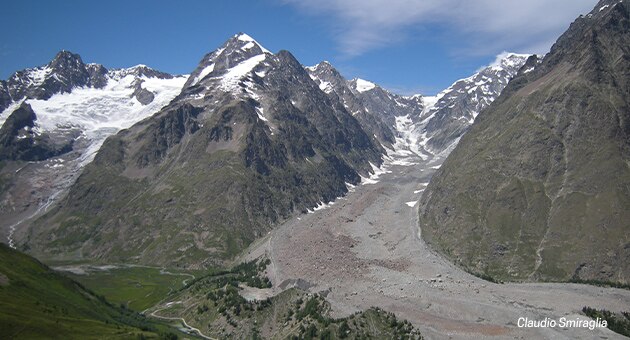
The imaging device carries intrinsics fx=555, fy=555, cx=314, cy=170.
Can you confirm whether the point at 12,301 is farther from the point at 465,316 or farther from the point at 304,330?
the point at 465,316

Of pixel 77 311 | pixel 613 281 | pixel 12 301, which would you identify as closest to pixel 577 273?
pixel 613 281

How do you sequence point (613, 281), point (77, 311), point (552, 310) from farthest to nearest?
1. point (613, 281)
2. point (552, 310)
3. point (77, 311)

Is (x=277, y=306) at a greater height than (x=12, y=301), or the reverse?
(x=12, y=301)

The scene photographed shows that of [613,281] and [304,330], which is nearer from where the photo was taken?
[304,330]

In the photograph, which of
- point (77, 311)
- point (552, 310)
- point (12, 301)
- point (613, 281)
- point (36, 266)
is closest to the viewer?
point (12, 301)

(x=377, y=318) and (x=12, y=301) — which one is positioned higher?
(x=12, y=301)

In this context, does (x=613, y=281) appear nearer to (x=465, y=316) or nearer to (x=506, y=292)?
(x=506, y=292)

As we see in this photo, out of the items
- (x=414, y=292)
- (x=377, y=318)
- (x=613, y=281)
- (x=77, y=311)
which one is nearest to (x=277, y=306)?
(x=377, y=318)

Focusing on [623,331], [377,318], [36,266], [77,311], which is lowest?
[623,331]

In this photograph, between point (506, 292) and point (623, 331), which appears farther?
point (506, 292)
